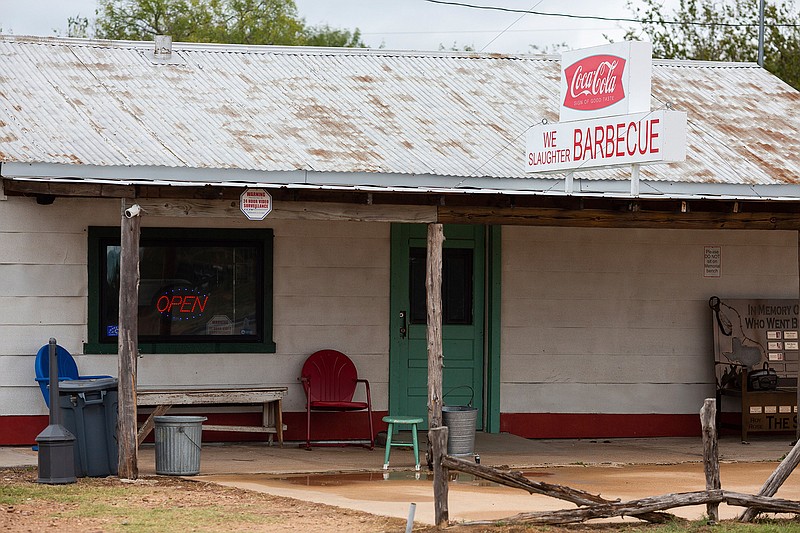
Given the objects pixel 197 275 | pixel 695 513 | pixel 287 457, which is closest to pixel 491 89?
pixel 197 275

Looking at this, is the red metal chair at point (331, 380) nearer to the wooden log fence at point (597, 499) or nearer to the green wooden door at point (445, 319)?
the green wooden door at point (445, 319)

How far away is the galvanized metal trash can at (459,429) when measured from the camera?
11.0 meters

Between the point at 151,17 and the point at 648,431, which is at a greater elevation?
the point at 151,17

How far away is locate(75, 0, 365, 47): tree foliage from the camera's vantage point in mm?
40000

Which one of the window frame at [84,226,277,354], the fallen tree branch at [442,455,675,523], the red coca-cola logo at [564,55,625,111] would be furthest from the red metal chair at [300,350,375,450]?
the fallen tree branch at [442,455,675,523]

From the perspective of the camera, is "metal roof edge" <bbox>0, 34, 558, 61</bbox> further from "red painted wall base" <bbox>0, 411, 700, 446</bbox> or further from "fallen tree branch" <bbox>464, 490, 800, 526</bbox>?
"fallen tree branch" <bbox>464, 490, 800, 526</bbox>

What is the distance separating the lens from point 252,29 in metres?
41.6

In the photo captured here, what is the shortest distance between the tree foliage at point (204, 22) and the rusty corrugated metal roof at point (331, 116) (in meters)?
25.5

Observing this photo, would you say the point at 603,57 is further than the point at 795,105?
No

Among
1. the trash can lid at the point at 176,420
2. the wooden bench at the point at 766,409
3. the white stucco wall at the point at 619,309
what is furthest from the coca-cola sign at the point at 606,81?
the trash can lid at the point at 176,420

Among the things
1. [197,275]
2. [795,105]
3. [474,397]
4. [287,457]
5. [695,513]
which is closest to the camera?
[695,513]

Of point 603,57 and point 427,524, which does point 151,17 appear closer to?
point 603,57

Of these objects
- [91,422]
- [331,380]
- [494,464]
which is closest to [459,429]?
[494,464]

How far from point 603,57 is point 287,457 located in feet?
15.1
